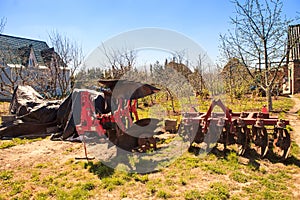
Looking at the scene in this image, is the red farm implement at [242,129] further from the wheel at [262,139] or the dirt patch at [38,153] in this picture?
the dirt patch at [38,153]

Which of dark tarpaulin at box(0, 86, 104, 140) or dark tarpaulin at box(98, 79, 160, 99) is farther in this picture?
dark tarpaulin at box(0, 86, 104, 140)

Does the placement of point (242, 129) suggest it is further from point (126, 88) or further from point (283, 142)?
point (126, 88)

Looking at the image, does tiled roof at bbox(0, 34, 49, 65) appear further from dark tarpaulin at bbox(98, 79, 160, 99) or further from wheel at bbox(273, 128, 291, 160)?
wheel at bbox(273, 128, 291, 160)

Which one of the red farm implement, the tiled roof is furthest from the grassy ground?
the tiled roof

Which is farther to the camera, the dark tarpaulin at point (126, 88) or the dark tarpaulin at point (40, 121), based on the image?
the dark tarpaulin at point (40, 121)

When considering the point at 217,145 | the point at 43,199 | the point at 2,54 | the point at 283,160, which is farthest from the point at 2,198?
the point at 2,54

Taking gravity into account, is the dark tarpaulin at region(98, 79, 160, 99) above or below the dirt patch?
above

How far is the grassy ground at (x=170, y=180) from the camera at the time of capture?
293 cm

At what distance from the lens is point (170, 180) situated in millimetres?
3312

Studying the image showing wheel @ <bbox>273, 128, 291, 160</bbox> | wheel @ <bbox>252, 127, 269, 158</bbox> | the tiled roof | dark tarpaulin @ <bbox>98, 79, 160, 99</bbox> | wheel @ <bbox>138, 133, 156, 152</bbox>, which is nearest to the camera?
wheel @ <bbox>273, 128, 291, 160</bbox>

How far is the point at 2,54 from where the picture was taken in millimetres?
13383

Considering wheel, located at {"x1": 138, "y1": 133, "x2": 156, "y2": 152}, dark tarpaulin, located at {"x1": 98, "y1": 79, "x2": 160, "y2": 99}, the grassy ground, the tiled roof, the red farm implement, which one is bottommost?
the grassy ground

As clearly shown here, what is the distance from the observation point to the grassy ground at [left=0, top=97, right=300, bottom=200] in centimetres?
293

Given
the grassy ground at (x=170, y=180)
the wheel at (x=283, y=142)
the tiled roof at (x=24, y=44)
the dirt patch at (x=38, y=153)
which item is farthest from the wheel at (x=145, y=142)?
the tiled roof at (x=24, y=44)
